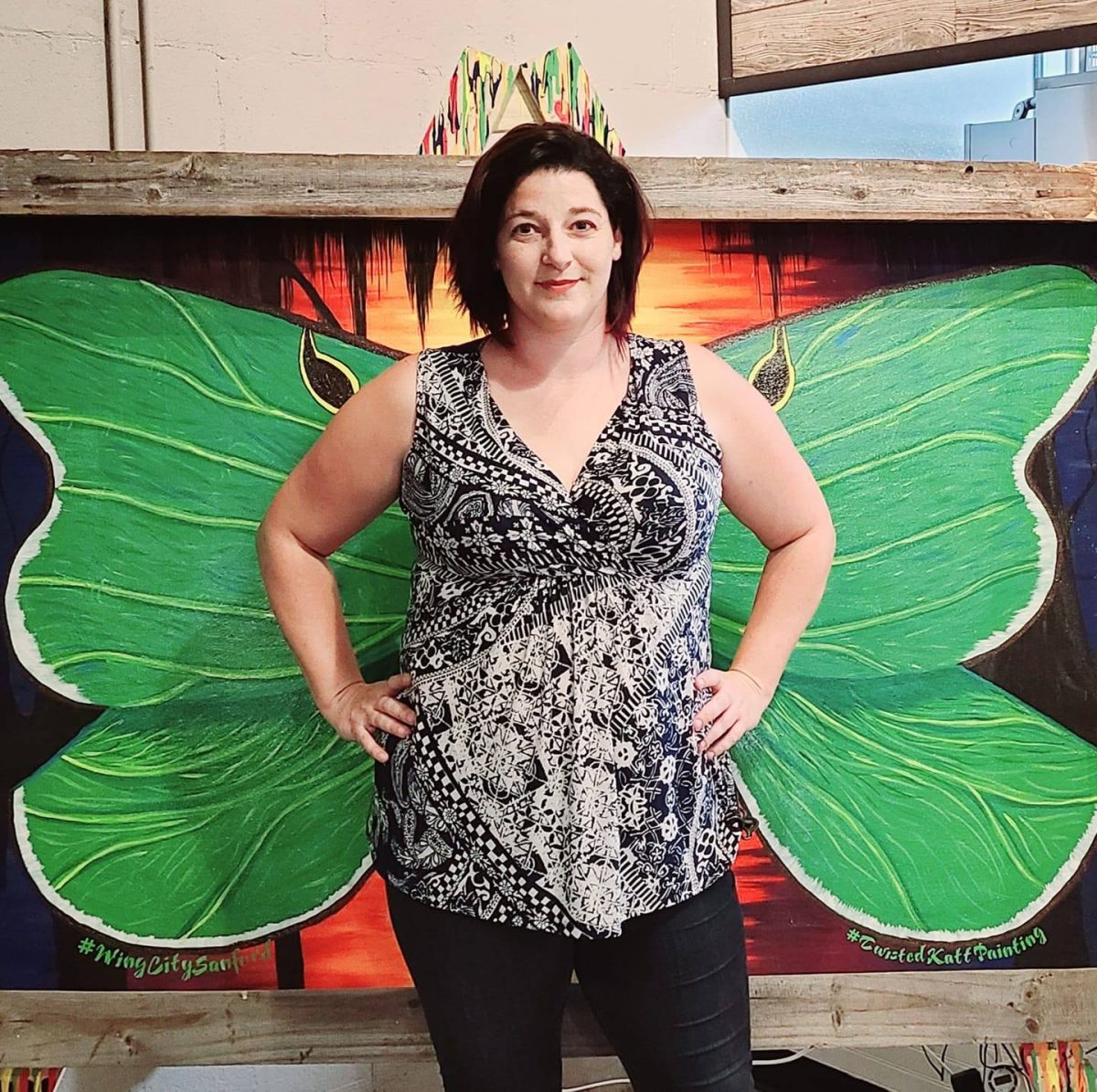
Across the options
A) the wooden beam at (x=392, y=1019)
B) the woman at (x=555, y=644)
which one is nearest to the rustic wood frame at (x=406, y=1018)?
the wooden beam at (x=392, y=1019)

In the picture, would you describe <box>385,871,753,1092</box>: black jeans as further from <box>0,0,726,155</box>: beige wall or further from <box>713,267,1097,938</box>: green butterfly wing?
<box>0,0,726,155</box>: beige wall

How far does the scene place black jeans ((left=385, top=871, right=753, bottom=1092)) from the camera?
3.94 feet

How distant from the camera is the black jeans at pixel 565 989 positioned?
1.20 metres

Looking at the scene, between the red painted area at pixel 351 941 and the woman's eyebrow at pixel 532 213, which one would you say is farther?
the red painted area at pixel 351 941

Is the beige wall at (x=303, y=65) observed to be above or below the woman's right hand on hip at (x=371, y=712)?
above

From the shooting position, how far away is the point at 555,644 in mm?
1187

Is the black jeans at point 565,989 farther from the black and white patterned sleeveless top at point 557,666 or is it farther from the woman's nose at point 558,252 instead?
the woman's nose at point 558,252

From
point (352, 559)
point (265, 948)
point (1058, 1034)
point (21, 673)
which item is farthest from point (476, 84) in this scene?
point (1058, 1034)

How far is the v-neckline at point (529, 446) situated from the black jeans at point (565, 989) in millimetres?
421

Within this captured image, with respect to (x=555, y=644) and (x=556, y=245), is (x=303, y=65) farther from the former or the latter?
(x=555, y=644)

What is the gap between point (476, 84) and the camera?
1.95 metres

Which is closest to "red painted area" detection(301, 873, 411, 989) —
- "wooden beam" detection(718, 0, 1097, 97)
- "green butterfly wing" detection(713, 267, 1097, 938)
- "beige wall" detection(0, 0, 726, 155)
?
"green butterfly wing" detection(713, 267, 1097, 938)

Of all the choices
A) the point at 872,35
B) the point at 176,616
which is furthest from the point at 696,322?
the point at 872,35

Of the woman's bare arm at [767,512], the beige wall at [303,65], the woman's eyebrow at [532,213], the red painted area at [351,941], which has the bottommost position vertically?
the red painted area at [351,941]
